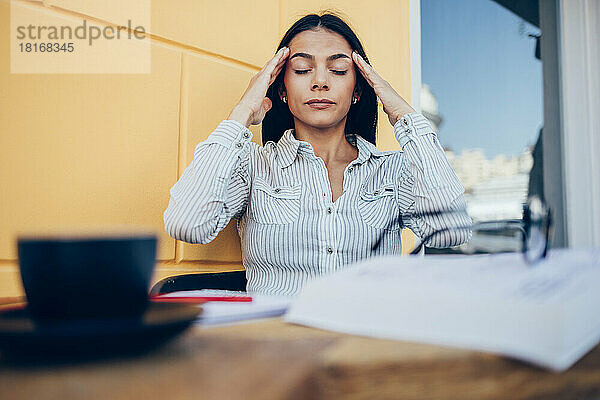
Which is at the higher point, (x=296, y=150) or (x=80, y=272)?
(x=296, y=150)

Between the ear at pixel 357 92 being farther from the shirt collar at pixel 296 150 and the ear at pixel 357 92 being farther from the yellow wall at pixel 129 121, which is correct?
the yellow wall at pixel 129 121

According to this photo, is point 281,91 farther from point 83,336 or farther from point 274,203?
point 83,336

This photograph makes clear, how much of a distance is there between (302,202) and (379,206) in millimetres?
189

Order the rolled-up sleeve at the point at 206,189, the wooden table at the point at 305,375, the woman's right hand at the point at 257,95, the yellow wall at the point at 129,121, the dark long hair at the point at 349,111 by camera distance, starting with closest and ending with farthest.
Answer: the wooden table at the point at 305,375
the yellow wall at the point at 129,121
the rolled-up sleeve at the point at 206,189
the woman's right hand at the point at 257,95
the dark long hair at the point at 349,111

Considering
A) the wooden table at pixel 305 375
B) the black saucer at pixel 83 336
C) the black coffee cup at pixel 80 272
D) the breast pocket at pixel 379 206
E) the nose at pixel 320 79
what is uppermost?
the nose at pixel 320 79

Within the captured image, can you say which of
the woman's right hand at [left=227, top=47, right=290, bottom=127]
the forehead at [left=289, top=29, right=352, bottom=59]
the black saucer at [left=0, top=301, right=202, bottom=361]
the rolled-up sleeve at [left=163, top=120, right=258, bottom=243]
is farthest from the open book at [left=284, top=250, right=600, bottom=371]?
the forehead at [left=289, top=29, right=352, bottom=59]

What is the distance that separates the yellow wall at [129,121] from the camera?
90 cm

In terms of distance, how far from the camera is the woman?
41.6 inches

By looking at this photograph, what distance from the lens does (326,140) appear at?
1275 mm

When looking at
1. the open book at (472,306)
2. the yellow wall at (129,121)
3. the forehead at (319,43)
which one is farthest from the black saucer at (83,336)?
the forehead at (319,43)

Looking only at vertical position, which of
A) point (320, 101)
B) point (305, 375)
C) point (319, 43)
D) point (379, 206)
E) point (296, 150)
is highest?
point (319, 43)
